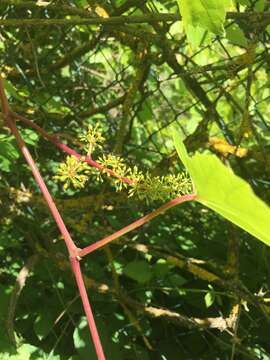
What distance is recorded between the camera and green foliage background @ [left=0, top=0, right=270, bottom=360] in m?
1.25

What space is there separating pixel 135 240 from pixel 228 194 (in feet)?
3.35

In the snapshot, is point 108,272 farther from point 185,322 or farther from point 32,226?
point 185,322

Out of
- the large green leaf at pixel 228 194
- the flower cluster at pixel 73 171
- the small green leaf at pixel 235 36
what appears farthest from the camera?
the small green leaf at pixel 235 36

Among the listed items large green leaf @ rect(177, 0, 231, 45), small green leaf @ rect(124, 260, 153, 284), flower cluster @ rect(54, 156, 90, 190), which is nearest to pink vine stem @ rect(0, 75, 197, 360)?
flower cluster @ rect(54, 156, 90, 190)

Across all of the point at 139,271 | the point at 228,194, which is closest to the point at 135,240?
the point at 139,271

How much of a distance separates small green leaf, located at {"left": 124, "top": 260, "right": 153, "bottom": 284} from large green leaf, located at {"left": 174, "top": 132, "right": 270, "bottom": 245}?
85 cm

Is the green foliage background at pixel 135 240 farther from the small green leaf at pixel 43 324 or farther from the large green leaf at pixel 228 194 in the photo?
the large green leaf at pixel 228 194

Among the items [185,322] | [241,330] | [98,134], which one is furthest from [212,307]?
[98,134]

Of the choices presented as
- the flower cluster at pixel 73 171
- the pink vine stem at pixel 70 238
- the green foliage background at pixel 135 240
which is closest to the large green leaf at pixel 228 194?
the pink vine stem at pixel 70 238

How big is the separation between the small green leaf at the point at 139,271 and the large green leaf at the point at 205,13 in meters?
0.75

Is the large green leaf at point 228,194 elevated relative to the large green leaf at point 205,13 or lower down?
lower down

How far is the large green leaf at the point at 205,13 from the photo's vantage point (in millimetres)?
675

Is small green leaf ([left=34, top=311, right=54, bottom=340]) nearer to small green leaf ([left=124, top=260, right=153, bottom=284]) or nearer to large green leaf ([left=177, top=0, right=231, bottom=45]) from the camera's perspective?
small green leaf ([left=124, top=260, right=153, bottom=284])

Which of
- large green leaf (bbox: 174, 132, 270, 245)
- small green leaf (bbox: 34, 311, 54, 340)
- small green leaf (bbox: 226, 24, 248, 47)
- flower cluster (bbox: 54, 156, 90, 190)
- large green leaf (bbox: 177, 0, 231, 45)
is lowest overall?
small green leaf (bbox: 34, 311, 54, 340)
